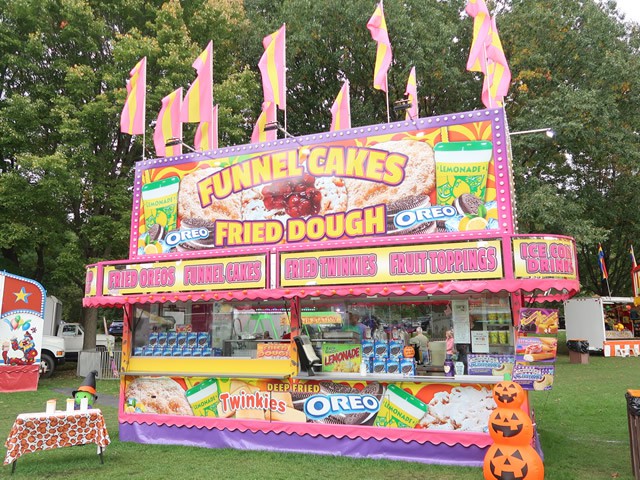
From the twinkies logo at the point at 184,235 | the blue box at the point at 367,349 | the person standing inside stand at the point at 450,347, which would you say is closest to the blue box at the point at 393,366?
the blue box at the point at 367,349

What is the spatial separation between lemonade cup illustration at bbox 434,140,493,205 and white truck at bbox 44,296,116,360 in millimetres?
16499

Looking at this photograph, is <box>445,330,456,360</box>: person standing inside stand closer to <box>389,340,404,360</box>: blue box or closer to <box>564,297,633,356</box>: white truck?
<box>389,340,404,360</box>: blue box

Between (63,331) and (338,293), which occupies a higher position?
(338,293)

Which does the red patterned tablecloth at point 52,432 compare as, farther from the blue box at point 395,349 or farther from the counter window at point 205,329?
the blue box at point 395,349

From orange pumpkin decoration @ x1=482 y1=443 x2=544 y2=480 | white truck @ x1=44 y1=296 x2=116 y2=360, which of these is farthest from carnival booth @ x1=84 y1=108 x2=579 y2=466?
white truck @ x1=44 y1=296 x2=116 y2=360

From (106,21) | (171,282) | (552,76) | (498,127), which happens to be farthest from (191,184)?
(552,76)

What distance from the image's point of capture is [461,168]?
799 centimetres

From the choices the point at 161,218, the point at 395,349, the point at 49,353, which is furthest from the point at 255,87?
the point at 395,349

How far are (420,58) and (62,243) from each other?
1445cm

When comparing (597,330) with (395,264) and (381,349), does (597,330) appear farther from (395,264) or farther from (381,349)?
(395,264)

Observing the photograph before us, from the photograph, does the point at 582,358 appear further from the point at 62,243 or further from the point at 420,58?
the point at 62,243

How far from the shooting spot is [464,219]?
784 centimetres

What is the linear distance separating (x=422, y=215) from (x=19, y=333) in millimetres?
13321

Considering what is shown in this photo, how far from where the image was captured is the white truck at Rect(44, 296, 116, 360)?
2009 cm
